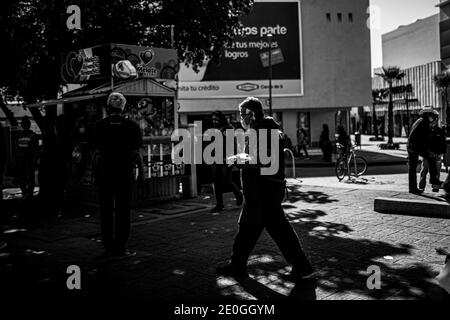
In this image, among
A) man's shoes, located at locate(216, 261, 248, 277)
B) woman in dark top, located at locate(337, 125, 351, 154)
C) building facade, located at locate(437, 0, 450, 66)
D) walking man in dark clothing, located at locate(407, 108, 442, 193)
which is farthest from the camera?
building facade, located at locate(437, 0, 450, 66)

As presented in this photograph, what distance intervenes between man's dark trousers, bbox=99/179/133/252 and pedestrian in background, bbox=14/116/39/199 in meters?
6.30

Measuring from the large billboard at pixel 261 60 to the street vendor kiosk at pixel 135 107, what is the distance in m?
18.6

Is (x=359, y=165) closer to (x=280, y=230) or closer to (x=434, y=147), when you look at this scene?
(x=434, y=147)

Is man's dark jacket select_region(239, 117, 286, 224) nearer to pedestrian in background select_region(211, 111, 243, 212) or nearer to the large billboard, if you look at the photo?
pedestrian in background select_region(211, 111, 243, 212)

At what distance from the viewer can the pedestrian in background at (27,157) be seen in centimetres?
1127

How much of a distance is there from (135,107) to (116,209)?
4.65 m

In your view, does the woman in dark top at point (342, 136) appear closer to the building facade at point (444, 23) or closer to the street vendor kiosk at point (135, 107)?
the street vendor kiosk at point (135, 107)

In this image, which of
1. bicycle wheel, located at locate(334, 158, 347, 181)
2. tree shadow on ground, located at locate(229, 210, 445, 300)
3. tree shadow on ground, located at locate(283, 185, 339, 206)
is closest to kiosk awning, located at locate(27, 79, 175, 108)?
tree shadow on ground, located at locate(283, 185, 339, 206)

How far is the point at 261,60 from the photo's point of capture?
29.2 metres

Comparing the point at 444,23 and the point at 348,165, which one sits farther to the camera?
the point at 444,23

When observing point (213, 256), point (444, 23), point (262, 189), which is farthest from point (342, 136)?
point (444, 23)

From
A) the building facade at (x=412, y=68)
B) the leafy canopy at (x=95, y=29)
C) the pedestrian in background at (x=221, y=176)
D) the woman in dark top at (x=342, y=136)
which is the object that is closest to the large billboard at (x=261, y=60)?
the woman in dark top at (x=342, y=136)

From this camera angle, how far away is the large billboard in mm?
28938

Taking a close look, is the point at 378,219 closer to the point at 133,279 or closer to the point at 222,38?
the point at 133,279
